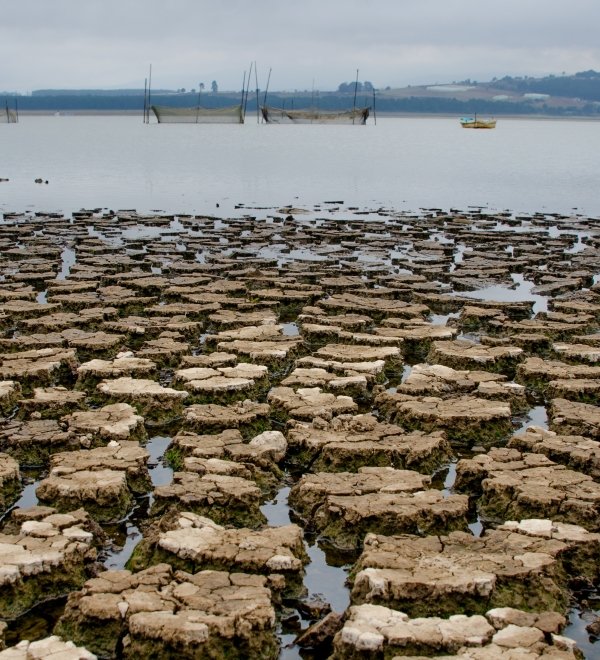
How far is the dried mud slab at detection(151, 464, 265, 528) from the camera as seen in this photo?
5.82 m

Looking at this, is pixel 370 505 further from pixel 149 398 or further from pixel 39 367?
pixel 39 367

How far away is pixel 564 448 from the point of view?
6.92 meters

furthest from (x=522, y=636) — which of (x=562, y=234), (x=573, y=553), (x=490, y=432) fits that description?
(x=562, y=234)

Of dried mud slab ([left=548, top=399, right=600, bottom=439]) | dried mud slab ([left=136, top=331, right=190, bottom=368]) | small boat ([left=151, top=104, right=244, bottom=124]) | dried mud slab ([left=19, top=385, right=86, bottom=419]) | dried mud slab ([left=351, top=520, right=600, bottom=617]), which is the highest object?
dried mud slab ([left=351, top=520, right=600, bottom=617])

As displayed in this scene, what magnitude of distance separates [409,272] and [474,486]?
31.9 feet

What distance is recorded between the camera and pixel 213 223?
75.5ft

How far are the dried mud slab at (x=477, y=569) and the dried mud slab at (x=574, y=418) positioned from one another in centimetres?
194

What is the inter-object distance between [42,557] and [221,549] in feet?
2.96

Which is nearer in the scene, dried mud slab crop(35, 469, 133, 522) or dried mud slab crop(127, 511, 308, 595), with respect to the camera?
dried mud slab crop(127, 511, 308, 595)

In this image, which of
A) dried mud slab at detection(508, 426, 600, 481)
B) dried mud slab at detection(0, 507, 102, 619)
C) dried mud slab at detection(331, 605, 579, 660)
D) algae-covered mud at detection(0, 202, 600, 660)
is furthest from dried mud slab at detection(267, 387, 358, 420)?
dried mud slab at detection(331, 605, 579, 660)

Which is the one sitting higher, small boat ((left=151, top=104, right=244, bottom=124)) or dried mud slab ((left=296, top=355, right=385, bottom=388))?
dried mud slab ((left=296, top=355, right=385, bottom=388))

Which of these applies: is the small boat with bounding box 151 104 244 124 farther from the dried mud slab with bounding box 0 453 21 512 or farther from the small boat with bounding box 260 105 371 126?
the dried mud slab with bounding box 0 453 21 512

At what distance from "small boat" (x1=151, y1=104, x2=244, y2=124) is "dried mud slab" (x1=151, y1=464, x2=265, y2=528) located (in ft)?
393

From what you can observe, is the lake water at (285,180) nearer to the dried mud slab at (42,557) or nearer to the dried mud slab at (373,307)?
the dried mud slab at (373,307)
